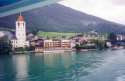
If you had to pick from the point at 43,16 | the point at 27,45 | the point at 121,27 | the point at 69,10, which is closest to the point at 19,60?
the point at 27,45

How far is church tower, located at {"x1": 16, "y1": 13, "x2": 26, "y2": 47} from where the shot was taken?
5223 millimetres

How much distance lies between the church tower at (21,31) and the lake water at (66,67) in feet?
0.81

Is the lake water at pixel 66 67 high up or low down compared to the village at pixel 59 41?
down

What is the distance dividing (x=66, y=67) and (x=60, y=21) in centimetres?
97

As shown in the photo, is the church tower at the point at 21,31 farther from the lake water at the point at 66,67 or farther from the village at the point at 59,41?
the lake water at the point at 66,67

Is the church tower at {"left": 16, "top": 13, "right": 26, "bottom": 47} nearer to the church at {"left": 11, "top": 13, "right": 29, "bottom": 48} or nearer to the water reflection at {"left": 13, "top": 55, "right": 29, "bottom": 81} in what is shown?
the church at {"left": 11, "top": 13, "right": 29, "bottom": 48}

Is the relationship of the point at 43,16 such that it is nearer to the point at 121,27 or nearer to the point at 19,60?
the point at 19,60

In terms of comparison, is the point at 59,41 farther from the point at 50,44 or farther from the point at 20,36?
the point at 20,36

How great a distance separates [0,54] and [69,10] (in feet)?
4.61

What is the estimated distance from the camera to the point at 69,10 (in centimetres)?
498

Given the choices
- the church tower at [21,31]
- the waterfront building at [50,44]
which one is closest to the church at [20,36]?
the church tower at [21,31]

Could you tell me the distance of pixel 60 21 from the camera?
5.16 metres

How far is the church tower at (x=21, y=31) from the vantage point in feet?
17.1

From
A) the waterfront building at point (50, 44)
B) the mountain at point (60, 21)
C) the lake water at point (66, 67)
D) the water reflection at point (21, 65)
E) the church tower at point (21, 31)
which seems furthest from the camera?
the waterfront building at point (50, 44)
